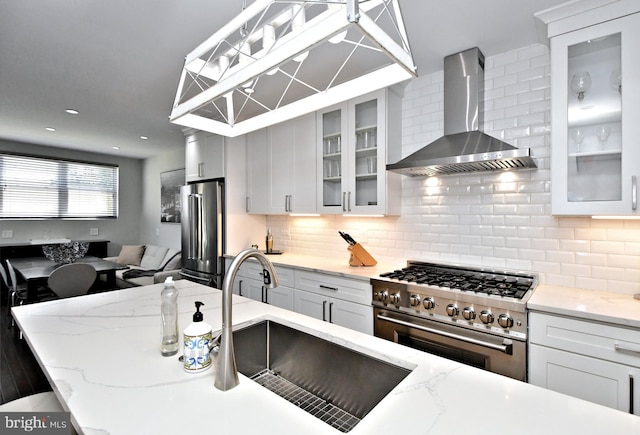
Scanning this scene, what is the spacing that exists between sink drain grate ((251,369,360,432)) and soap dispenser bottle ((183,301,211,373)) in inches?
15.2

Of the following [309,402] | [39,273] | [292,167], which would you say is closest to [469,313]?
[309,402]

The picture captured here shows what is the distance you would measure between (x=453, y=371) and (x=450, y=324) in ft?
3.53

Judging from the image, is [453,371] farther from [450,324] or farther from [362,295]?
[362,295]

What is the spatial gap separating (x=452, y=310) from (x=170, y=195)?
5408 mm

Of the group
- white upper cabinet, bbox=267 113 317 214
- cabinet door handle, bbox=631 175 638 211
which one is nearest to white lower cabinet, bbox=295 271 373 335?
white upper cabinet, bbox=267 113 317 214

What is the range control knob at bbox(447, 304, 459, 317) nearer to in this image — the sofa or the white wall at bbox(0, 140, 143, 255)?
the sofa

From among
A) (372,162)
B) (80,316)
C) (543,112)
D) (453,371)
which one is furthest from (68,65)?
(543,112)

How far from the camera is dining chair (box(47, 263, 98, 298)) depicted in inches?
132

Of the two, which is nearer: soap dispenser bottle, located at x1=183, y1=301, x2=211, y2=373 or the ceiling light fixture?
the ceiling light fixture

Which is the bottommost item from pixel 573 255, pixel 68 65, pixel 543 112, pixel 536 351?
pixel 536 351

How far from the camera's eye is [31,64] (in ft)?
8.49

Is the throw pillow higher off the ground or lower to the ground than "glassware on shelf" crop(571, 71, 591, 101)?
lower

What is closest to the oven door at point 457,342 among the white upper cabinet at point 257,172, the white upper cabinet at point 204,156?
the white upper cabinet at point 257,172

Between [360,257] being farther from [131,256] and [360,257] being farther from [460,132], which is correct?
[131,256]
